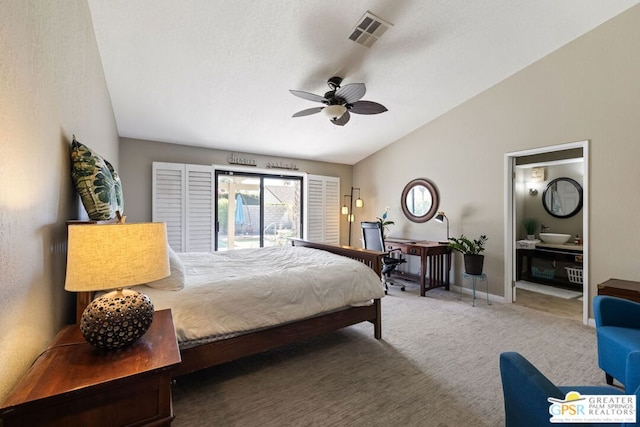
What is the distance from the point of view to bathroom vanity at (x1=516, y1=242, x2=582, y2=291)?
184 inches

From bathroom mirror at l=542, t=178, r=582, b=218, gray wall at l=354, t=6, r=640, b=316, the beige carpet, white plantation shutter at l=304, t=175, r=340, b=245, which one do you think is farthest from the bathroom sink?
white plantation shutter at l=304, t=175, r=340, b=245

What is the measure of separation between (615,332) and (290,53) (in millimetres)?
3549

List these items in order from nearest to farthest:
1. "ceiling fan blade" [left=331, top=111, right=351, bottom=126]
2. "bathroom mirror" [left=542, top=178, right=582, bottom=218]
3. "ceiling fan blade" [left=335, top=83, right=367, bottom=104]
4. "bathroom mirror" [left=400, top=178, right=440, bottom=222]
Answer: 1. "ceiling fan blade" [left=335, top=83, right=367, bottom=104]
2. "ceiling fan blade" [left=331, top=111, right=351, bottom=126]
3. "bathroom mirror" [left=400, top=178, right=440, bottom=222]
4. "bathroom mirror" [left=542, top=178, right=582, bottom=218]

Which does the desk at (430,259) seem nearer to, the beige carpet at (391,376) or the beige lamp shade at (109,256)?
the beige carpet at (391,376)

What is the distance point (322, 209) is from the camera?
6.11 meters

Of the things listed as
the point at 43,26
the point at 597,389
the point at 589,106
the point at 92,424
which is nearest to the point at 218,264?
the point at 92,424

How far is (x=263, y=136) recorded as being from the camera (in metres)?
4.71

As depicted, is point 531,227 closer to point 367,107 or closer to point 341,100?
point 367,107

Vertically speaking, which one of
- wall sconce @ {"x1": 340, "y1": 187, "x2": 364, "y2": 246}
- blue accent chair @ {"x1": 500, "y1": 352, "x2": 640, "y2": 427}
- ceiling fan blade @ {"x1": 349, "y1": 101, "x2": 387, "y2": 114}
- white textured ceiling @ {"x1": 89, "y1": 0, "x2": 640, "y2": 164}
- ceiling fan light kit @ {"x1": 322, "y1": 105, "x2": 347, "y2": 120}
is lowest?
blue accent chair @ {"x1": 500, "y1": 352, "x2": 640, "y2": 427}

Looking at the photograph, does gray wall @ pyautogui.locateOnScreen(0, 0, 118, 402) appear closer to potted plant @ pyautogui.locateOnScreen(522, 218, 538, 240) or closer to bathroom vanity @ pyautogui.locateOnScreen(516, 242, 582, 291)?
bathroom vanity @ pyautogui.locateOnScreen(516, 242, 582, 291)

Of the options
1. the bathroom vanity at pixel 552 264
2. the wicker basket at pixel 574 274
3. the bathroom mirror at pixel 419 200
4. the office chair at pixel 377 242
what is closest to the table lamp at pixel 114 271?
the office chair at pixel 377 242

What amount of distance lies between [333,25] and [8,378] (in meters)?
3.08

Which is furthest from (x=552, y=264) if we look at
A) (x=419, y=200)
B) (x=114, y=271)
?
(x=114, y=271)

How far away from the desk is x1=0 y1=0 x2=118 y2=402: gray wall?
13.1 feet
